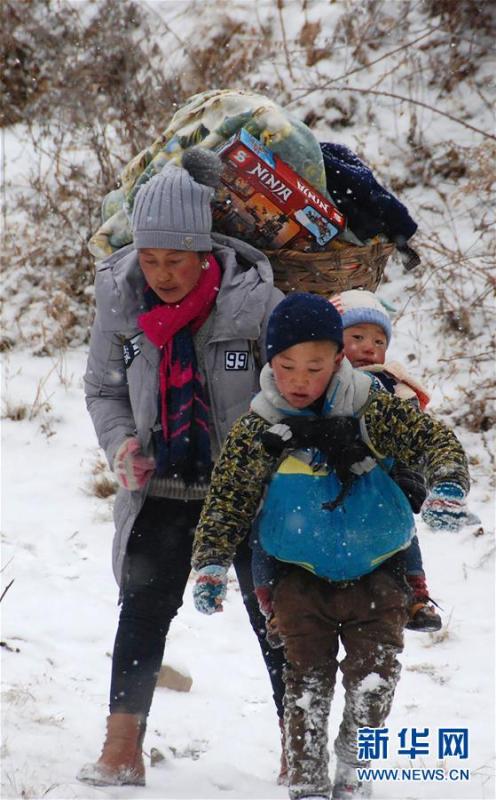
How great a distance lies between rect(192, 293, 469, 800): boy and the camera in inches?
97.7

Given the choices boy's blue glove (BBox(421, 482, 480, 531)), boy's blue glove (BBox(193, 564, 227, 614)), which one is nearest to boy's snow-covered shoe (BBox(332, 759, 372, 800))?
boy's blue glove (BBox(193, 564, 227, 614))

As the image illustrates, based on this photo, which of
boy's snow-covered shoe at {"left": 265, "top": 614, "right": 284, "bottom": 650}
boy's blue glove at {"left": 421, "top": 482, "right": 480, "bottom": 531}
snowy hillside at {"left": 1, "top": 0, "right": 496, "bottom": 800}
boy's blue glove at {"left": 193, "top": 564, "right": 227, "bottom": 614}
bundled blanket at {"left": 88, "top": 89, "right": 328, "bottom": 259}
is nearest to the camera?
boy's blue glove at {"left": 421, "top": 482, "right": 480, "bottom": 531}

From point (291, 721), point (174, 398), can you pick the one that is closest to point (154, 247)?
point (174, 398)

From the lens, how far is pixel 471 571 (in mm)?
5051

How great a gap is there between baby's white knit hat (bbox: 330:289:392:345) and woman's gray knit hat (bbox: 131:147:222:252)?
433 millimetres

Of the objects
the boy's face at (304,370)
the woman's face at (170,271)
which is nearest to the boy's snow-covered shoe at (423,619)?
the boy's face at (304,370)

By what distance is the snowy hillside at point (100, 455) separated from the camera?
11.6 feet

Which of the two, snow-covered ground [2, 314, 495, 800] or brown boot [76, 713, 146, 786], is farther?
snow-covered ground [2, 314, 495, 800]

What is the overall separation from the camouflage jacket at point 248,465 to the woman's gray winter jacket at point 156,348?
368 millimetres

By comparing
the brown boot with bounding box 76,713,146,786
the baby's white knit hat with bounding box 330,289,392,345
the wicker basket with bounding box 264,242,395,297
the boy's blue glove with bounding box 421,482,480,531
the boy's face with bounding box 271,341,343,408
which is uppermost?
the wicker basket with bounding box 264,242,395,297

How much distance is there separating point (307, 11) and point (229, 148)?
6.48 meters

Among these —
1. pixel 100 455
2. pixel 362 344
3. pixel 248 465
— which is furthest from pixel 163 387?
pixel 100 455

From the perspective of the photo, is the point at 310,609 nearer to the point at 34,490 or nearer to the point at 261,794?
the point at 261,794

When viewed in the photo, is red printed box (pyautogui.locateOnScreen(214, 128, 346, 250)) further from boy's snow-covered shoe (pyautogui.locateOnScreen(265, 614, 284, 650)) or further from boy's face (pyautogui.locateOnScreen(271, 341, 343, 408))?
boy's snow-covered shoe (pyautogui.locateOnScreen(265, 614, 284, 650))
